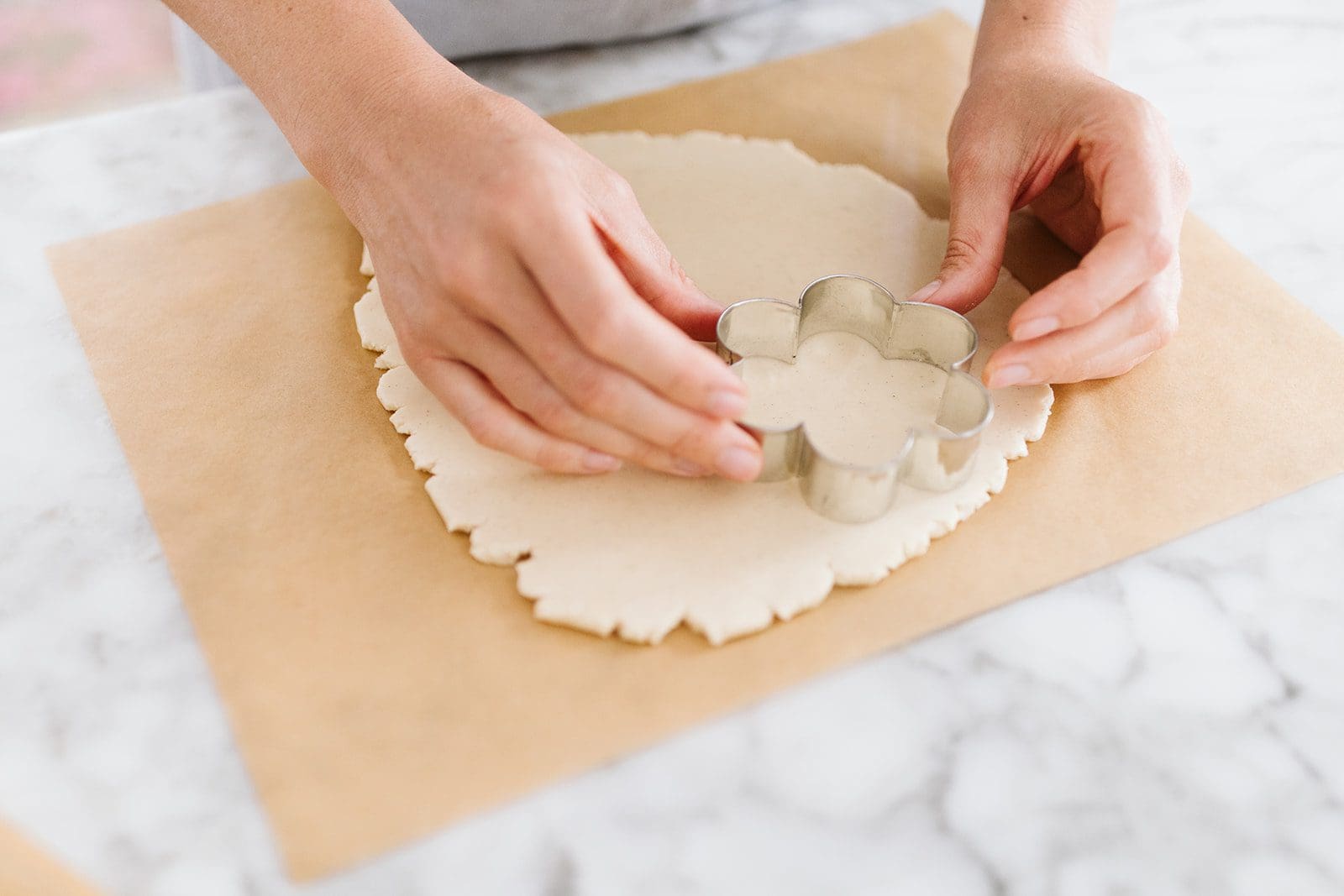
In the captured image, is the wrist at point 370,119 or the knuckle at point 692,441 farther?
the wrist at point 370,119

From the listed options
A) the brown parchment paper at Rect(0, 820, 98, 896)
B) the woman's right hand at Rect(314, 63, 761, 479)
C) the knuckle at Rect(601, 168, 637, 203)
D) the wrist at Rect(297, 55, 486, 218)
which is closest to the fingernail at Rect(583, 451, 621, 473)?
the woman's right hand at Rect(314, 63, 761, 479)

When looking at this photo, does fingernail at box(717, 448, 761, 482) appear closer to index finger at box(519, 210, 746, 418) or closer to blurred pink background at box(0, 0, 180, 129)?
index finger at box(519, 210, 746, 418)

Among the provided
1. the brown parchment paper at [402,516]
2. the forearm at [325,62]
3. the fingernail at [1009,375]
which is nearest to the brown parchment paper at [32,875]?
the brown parchment paper at [402,516]

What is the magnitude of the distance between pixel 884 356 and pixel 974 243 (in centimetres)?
18

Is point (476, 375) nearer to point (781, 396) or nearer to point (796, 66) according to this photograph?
point (781, 396)

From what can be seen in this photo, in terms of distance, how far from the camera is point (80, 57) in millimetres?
3588

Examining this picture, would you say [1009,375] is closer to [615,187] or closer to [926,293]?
[926,293]

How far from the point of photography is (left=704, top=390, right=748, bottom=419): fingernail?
3.31ft

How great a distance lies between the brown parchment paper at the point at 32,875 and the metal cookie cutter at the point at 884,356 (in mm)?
722

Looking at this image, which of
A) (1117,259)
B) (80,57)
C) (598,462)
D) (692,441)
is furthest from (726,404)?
(80,57)

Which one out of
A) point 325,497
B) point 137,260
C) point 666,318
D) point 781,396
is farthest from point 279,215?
point 781,396

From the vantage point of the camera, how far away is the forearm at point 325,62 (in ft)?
4.00

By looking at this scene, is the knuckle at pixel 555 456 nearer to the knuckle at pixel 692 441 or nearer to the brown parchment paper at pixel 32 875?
the knuckle at pixel 692 441

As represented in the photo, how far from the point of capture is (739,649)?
1.03 m
